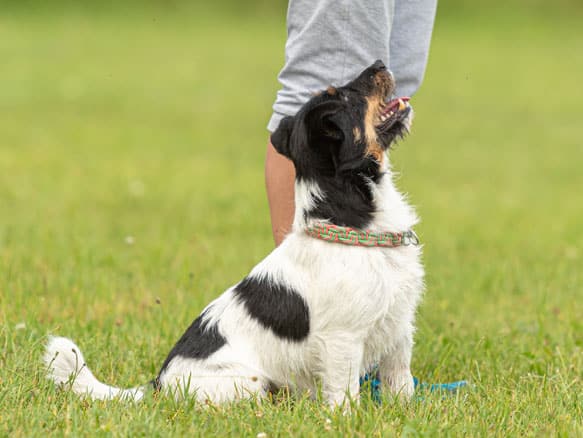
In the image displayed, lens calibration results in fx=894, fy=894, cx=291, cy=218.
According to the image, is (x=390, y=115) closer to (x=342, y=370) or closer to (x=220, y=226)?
(x=342, y=370)

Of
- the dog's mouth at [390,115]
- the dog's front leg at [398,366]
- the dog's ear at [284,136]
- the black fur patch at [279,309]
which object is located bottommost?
the dog's front leg at [398,366]

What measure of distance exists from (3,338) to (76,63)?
46.6 ft

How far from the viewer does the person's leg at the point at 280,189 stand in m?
4.18

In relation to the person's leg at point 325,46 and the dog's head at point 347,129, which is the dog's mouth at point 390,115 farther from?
the person's leg at point 325,46

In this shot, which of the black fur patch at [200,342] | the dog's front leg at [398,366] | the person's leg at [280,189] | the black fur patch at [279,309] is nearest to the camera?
the black fur patch at [279,309]

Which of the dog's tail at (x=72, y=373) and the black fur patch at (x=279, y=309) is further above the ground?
the black fur patch at (x=279, y=309)

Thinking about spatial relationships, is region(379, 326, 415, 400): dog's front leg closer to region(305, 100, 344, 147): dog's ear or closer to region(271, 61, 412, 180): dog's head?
region(271, 61, 412, 180): dog's head

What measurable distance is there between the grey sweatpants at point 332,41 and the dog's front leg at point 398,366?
3.81 ft

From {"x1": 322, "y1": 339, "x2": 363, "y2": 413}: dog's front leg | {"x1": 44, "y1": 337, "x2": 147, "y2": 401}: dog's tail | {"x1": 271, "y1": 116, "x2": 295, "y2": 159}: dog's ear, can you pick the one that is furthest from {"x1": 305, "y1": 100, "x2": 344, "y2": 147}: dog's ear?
{"x1": 44, "y1": 337, "x2": 147, "y2": 401}: dog's tail

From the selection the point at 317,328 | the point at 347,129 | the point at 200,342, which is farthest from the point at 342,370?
the point at 347,129

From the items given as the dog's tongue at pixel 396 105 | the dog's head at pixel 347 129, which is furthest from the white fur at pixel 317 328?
the dog's tongue at pixel 396 105

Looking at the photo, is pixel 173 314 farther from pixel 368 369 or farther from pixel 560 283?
pixel 560 283

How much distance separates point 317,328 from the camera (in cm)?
363

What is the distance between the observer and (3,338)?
14.3 feet
